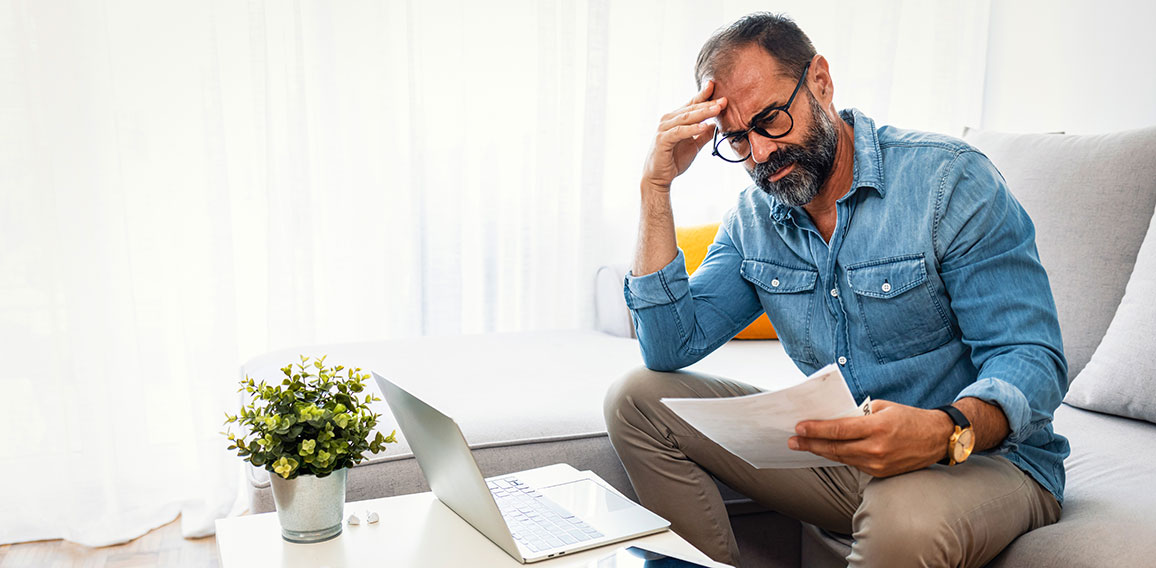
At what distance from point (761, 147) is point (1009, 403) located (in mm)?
501

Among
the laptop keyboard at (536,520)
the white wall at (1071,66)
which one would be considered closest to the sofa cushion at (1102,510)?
the laptop keyboard at (536,520)

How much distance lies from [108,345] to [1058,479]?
6.63ft

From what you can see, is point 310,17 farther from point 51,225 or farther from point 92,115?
point 51,225

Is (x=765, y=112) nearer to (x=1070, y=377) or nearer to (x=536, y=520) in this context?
(x=536, y=520)

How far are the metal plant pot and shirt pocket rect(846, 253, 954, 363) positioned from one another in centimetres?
76

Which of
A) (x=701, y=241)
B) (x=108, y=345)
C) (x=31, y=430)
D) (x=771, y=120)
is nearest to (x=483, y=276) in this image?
(x=701, y=241)

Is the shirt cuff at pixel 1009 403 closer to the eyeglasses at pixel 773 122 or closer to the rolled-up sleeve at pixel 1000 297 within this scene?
the rolled-up sleeve at pixel 1000 297

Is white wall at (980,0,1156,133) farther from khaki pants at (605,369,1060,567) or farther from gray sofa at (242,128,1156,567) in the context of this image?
khaki pants at (605,369,1060,567)

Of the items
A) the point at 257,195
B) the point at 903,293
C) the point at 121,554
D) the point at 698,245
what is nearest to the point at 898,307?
the point at 903,293

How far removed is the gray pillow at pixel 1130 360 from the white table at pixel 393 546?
0.93m

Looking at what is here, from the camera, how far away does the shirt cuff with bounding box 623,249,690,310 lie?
139 cm

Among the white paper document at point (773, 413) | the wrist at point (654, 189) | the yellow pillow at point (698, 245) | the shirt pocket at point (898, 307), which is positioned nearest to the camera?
the white paper document at point (773, 413)

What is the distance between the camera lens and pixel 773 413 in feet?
3.17

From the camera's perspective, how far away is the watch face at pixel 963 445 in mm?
999
